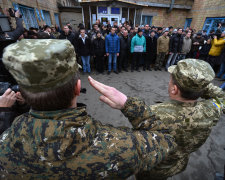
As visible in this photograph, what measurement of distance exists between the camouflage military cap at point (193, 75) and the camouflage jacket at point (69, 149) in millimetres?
654

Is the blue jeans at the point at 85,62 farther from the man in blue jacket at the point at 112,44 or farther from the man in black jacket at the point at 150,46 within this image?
the man in black jacket at the point at 150,46

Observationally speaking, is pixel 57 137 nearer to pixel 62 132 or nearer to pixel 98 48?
pixel 62 132

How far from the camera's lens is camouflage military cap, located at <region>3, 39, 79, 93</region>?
58cm

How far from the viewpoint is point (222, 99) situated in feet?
4.51

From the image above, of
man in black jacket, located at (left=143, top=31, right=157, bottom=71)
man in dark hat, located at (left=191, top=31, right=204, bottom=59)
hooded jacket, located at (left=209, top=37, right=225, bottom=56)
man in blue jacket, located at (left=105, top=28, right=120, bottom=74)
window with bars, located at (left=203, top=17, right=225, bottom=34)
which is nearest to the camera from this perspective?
man in blue jacket, located at (left=105, top=28, right=120, bottom=74)

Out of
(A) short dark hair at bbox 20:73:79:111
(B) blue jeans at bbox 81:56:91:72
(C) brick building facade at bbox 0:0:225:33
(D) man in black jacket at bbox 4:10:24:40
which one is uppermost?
(C) brick building facade at bbox 0:0:225:33

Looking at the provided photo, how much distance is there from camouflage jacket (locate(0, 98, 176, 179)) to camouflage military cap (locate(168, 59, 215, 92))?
0.65 m

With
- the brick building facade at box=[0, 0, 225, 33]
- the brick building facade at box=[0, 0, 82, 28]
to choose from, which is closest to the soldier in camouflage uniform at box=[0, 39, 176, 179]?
the brick building facade at box=[0, 0, 82, 28]

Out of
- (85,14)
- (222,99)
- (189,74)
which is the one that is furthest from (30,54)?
(85,14)

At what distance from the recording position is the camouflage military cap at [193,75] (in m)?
1.03

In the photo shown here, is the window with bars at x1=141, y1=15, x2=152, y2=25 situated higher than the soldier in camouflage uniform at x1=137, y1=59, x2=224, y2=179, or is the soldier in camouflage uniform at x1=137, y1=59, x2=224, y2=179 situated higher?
the window with bars at x1=141, y1=15, x2=152, y2=25

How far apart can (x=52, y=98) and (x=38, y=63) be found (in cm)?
19

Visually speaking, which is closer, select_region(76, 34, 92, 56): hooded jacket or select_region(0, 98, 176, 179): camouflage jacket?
select_region(0, 98, 176, 179): camouflage jacket

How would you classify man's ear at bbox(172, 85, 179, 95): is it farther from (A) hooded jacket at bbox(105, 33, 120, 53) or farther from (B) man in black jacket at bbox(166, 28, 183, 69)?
(B) man in black jacket at bbox(166, 28, 183, 69)
